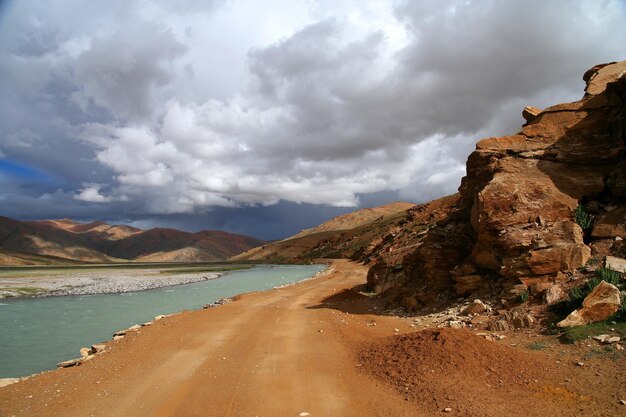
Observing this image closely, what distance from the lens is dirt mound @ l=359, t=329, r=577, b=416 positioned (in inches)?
271

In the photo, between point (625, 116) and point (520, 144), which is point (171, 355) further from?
point (625, 116)

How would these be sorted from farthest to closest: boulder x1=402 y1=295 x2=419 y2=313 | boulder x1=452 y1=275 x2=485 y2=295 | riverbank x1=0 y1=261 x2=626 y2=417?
boulder x1=402 y1=295 x2=419 y2=313
boulder x1=452 y1=275 x2=485 y2=295
riverbank x1=0 y1=261 x2=626 y2=417

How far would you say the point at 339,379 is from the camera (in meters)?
8.99

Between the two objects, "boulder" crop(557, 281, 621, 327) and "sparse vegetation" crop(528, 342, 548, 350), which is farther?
"boulder" crop(557, 281, 621, 327)

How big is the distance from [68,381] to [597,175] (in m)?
17.3

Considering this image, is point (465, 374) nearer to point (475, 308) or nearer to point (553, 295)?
point (553, 295)

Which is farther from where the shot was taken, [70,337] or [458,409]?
[70,337]

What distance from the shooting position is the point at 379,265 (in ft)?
83.6

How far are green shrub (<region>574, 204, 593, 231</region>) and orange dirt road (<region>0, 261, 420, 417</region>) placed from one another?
264 inches

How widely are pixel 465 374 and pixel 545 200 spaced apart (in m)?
8.41

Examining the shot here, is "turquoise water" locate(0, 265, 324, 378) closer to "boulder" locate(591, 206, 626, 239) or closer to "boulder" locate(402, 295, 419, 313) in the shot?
"boulder" locate(402, 295, 419, 313)

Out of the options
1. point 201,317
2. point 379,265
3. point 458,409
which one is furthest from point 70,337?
point 458,409

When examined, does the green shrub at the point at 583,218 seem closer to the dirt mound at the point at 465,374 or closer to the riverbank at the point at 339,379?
the riverbank at the point at 339,379

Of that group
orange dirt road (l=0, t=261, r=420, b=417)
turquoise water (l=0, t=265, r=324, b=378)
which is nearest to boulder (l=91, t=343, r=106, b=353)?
orange dirt road (l=0, t=261, r=420, b=417)
